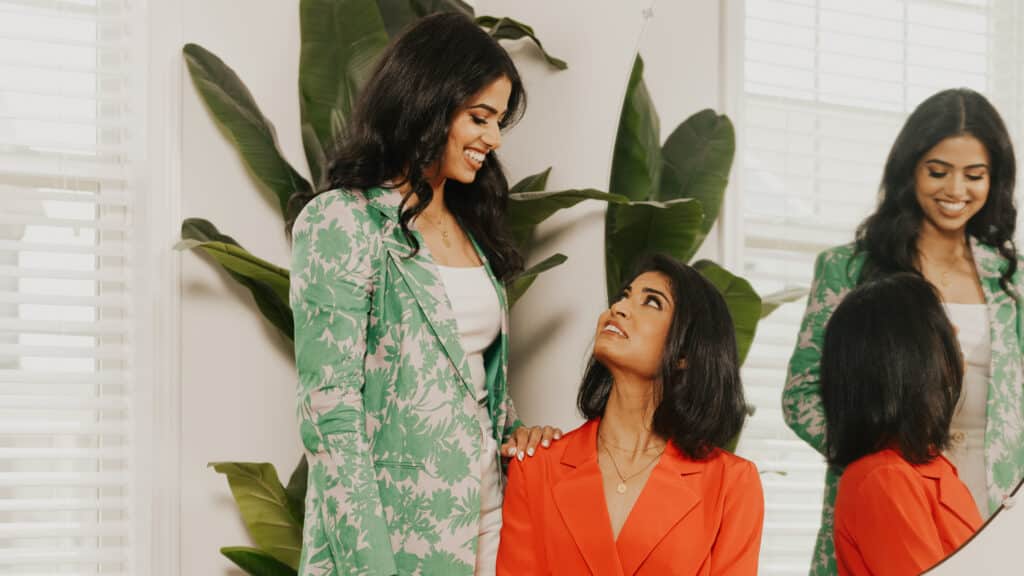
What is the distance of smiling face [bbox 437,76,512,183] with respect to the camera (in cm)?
173

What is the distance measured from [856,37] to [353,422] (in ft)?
3.62

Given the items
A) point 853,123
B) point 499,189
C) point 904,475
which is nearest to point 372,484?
point 499,189

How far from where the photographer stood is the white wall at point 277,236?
2.27 m

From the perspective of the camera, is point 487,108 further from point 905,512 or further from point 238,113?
point 905,512

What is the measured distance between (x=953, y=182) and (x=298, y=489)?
1405 millimetres

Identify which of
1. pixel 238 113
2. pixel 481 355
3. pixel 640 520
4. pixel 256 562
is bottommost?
pixel 256 562

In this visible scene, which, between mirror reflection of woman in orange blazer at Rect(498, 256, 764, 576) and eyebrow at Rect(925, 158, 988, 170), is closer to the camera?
mirror reflection of woman in orange blazer at Rect(498, 256, 764, 576)

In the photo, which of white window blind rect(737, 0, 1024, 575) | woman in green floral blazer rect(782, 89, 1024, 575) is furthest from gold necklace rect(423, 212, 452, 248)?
woman in green floral blazer rect(782, 89, 1024, 575)

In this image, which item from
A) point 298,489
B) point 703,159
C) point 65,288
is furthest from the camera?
point 65,288

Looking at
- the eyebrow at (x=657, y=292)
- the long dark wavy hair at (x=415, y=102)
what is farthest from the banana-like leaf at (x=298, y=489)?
the eyebrow at (x=657, y=292)

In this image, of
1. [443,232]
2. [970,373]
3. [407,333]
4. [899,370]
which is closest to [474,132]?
[443,232]

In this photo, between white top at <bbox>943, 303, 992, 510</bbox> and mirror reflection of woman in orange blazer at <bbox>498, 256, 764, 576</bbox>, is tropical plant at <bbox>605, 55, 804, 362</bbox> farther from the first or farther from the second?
white top at <bbox>943, 303, 992, 510</bbox>

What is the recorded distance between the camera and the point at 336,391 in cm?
157

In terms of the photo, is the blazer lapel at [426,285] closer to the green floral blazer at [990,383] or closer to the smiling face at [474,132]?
the smiling face at [474,132]
